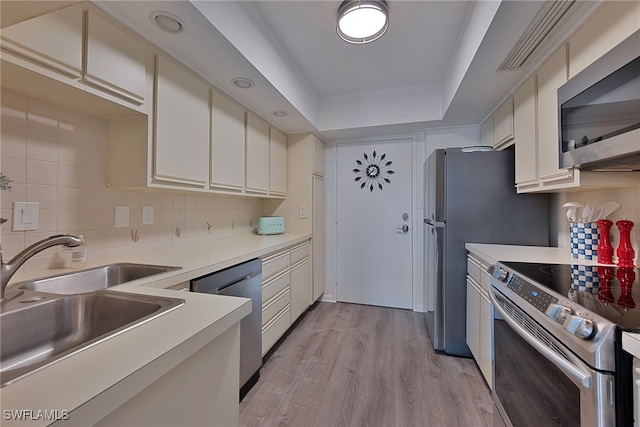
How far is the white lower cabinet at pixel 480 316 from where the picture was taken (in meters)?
1.63

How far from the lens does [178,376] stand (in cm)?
67

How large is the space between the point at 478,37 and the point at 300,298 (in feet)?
7.92

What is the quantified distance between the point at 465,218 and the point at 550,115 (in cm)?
81

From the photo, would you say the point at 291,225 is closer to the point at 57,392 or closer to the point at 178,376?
the point at 178,376

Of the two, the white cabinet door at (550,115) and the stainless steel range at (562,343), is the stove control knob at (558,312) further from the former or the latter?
the white cabinet door at (550,115)

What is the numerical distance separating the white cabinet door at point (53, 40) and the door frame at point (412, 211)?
8.53 ft

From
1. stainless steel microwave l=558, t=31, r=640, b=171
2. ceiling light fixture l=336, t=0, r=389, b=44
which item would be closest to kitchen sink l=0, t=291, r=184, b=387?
stainless steel microwave l=558, t=31, r=640, b=171

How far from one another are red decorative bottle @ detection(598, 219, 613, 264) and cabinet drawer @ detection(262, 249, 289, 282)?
76.5 inches

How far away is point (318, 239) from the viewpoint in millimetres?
3217

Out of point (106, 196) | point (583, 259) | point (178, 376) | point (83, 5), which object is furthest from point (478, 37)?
point (106, 196)

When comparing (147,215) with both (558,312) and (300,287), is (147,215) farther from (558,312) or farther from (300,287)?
(558,312)

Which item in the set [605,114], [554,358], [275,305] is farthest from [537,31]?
[275,305]

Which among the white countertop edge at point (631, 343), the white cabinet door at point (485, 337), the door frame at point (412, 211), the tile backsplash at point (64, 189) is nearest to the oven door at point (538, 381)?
the white countertop edge at point (631, 343)

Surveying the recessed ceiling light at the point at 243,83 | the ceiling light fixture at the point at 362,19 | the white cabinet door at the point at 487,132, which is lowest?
the white cabinet door at the point at 487,132
